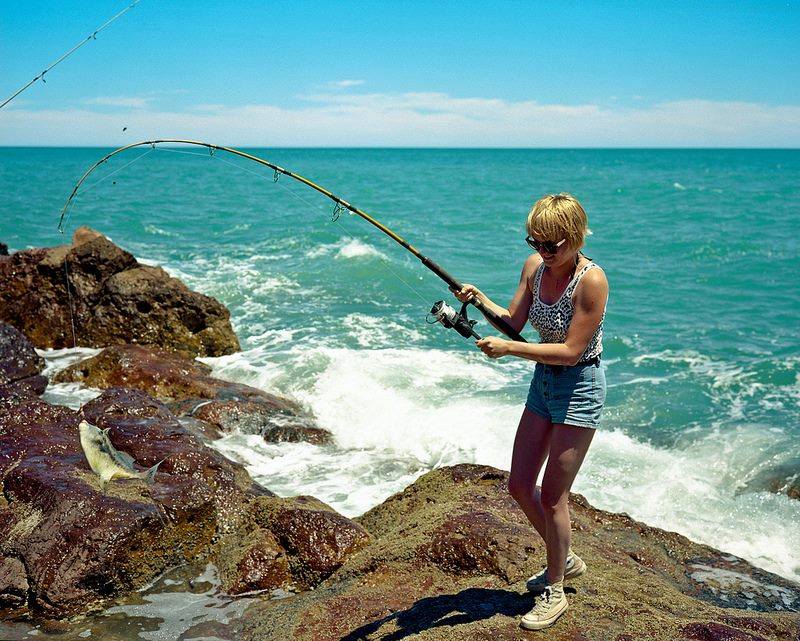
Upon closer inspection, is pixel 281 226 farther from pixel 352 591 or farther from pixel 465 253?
pixel 352 591

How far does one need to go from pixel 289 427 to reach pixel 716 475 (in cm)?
403

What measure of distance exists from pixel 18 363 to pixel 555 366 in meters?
6.62

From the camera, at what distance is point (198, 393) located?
7.66 m

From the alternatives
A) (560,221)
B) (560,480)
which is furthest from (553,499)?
(560,221)

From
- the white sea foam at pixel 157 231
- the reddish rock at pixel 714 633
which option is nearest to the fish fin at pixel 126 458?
the reddish rock at pixel 714 633

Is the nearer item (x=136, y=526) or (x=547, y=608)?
(x=547, y=608)

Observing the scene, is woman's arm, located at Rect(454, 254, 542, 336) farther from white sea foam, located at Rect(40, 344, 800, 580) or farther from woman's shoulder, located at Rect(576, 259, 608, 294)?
white sea foam, located at Rect(40, 344, 800, 580)

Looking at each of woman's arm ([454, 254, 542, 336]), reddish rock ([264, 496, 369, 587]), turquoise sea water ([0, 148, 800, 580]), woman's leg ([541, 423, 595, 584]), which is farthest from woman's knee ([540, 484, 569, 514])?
turquoise sea water ([0, 148, 800, 580])

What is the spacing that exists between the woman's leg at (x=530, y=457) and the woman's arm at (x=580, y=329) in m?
0.34

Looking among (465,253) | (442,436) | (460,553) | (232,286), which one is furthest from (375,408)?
(465,253)

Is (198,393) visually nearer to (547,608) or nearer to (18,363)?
(18,363)

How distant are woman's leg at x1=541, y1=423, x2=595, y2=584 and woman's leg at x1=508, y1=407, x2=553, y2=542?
0.18ft

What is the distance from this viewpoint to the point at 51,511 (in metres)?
4.09

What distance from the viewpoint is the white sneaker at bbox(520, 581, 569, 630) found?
3.16 m
